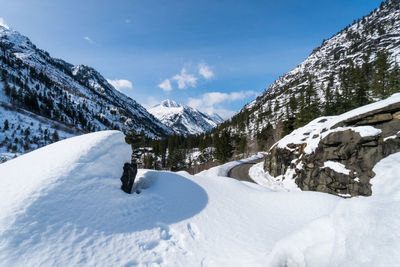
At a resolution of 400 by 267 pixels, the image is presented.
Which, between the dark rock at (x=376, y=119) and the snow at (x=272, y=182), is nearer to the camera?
the dark rock at (x=376, y=119)

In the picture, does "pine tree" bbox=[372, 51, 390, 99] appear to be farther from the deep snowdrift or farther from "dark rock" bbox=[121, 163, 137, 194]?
"dark rock" bbox=[121, 163, 137, 194]

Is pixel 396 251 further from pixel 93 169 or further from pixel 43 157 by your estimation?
pixel 43 157

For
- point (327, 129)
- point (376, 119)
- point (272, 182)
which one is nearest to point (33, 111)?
point (272, 182)

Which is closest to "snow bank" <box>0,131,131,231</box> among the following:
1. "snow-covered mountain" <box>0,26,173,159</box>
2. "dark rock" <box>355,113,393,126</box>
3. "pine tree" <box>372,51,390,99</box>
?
"dark rock" <box>355,113,393,126</box>

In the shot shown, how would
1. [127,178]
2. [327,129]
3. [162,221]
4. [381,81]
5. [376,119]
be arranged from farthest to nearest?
[381,81] < [327,129] < [376,119] < [127,178] < [162,221]

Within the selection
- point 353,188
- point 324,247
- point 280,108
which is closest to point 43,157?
point 324,247

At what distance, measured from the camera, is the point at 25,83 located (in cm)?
9794

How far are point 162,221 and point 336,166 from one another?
18042 mm

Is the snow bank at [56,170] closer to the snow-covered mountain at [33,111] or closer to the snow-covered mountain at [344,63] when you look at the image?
the snow-covered mountain at [33,111]

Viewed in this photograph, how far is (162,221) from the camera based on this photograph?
6.39m

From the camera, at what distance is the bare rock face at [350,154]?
12.9 metres

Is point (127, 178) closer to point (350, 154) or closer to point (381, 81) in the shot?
point (350, 154)

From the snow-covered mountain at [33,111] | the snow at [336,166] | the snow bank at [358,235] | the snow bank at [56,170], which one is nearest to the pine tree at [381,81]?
the snow at [336,166]

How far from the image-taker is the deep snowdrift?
2.90 m
